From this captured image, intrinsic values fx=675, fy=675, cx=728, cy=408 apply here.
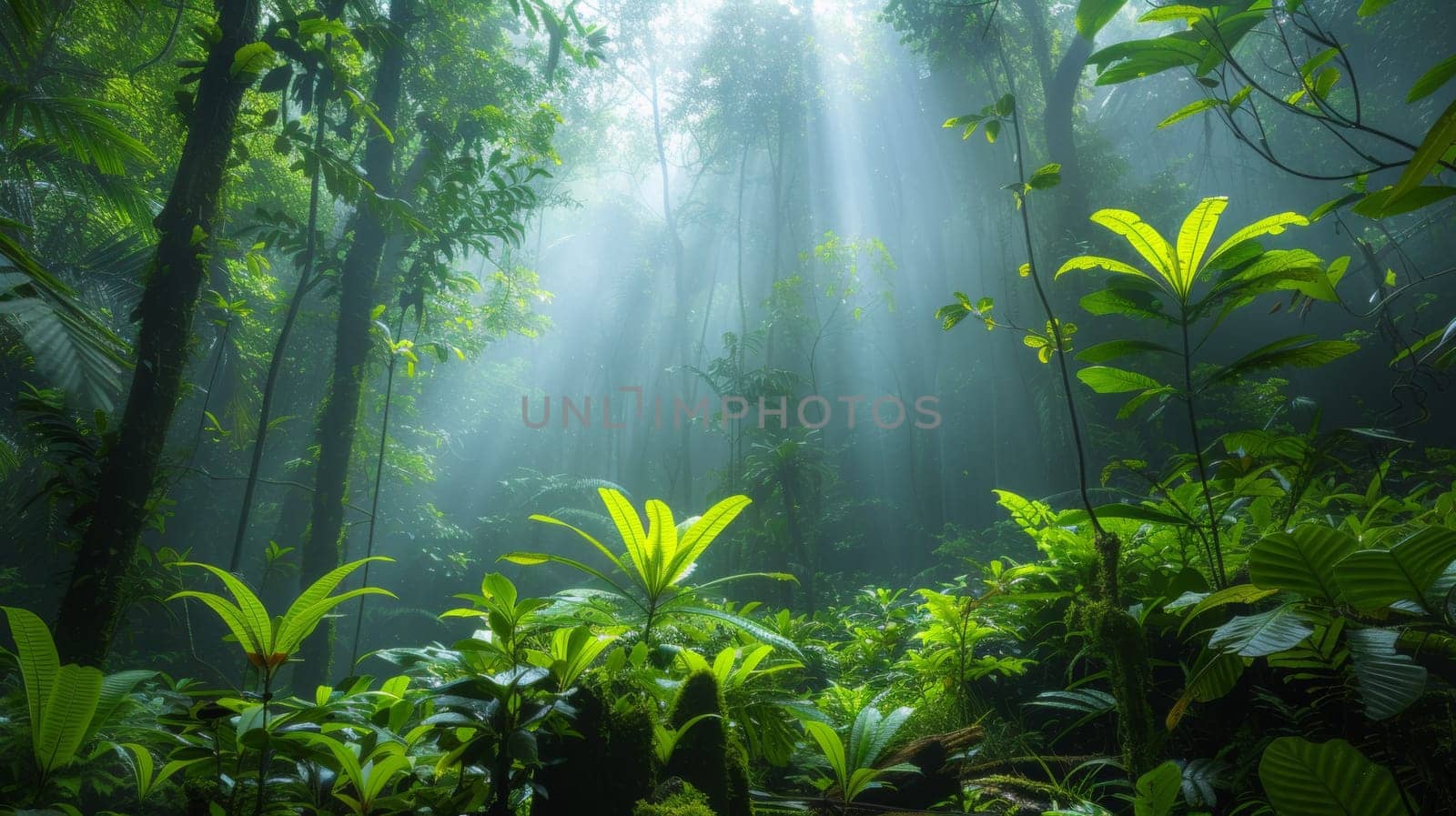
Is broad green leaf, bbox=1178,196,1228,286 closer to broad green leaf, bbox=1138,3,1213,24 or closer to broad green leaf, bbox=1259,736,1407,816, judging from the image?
broad green leaf, bbox=1138,3,1213,24

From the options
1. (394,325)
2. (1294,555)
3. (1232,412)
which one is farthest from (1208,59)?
(1232,412)

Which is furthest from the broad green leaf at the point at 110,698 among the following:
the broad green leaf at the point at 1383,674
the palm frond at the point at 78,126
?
the palm frond at the point at 78,126

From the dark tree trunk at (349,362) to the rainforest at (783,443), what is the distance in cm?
3

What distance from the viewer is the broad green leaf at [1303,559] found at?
83 cm

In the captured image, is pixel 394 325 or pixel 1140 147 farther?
pixel 1140 147

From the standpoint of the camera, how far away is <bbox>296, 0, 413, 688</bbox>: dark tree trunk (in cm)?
409

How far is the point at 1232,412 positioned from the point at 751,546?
5.77 metres

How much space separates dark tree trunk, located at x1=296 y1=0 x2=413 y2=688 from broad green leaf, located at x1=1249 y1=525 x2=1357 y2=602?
434 centimetres

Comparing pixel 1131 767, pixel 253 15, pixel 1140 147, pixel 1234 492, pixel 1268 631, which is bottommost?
pixel 1131 767

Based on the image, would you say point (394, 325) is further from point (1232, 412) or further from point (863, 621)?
point (1232, 412)

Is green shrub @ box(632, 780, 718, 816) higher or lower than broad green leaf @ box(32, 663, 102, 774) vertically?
lower

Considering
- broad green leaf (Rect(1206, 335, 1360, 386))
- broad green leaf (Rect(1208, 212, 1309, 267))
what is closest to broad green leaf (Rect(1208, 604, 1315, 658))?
broad green leaf (Rect(1206, 335, 1360, 386))

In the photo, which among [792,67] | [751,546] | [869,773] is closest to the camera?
[869,773]

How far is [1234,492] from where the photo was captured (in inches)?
61.6
